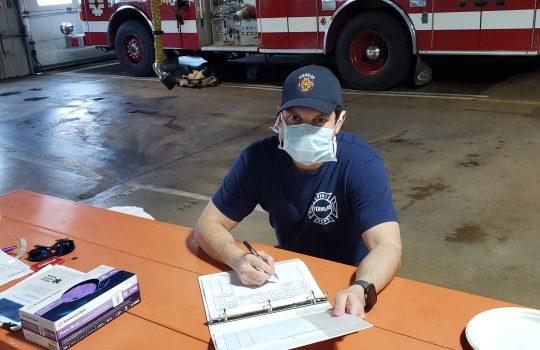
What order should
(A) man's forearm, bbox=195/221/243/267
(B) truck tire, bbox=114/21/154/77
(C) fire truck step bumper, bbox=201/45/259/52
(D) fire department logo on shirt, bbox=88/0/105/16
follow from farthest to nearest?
(D) fire department logo on shirt, bbox=88/0/105/16
(B) truck tire, bbox=114/21/154/77
(C) fire truck step bumper, bbox=201/45/259/52
(A) man's forearm, bbox=195/221/243/267

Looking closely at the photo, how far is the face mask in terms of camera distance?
1.94 metres

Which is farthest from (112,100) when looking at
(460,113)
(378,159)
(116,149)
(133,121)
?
(378,159)

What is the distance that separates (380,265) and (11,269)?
125 cm

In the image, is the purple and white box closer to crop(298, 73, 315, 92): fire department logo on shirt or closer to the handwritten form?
the handwritten form

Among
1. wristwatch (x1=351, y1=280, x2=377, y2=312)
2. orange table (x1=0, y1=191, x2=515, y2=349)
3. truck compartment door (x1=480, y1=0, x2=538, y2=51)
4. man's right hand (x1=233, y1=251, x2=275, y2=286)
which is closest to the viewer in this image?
orange table (x1=0, y1=191, x2=515, y2=349)

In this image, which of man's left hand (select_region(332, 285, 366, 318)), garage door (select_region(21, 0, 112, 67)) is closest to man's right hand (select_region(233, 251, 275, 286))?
man's left hand (select_region(332, 285, 366, 318))

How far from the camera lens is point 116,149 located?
6.11 meters

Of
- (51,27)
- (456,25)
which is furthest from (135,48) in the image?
(456,25)

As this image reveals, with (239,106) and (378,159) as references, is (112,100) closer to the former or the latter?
(239,106)

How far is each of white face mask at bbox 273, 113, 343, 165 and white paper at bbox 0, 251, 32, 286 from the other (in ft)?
3.27

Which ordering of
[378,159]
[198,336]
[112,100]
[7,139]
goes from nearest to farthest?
1. [198,336]
2. [378,159]
3. [7,139]
4. [112,100]

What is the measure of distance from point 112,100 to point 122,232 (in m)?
6.92

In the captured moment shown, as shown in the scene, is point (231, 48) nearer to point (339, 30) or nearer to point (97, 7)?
point (339, 30)

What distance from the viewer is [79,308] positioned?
4.86 feet
